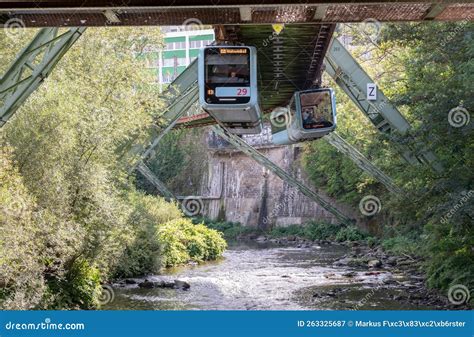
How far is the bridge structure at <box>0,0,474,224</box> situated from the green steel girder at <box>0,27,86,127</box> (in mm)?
21

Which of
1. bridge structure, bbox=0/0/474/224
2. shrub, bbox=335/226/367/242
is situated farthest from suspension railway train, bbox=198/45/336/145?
shrub, bbox=335/226/367/242

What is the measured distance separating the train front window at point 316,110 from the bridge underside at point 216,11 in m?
12.6

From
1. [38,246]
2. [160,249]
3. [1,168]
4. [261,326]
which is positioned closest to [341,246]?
[160,249]

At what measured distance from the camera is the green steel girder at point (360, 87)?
83.6ft

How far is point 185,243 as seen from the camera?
29.4m

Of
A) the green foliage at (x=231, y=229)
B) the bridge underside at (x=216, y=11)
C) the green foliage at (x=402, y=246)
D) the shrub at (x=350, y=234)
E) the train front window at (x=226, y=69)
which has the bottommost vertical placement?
the green foliage at (x=402, y=246)

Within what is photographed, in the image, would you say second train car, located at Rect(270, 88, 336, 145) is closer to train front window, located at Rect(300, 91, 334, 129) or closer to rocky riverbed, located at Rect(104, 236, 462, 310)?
train front window, located at Rect(300, 91, 334, 129)

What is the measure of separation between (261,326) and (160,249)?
666 inches

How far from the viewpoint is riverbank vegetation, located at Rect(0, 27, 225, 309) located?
1298 centimetres

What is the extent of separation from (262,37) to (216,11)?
8.74 metres

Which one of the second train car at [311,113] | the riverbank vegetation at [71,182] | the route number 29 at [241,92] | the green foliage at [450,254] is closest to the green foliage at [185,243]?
the riverbank vegetation at [71,182]

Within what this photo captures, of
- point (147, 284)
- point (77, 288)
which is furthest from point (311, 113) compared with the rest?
point (77, 288)

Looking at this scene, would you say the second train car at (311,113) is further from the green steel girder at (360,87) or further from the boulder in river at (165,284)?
the boulder in river at (165,284)

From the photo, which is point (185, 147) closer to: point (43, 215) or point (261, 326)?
point (43, 215)
